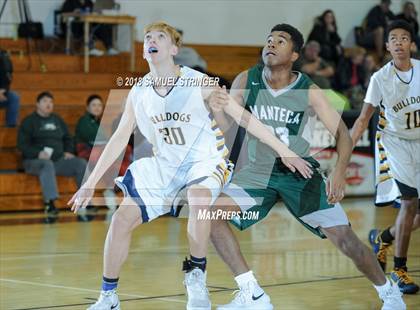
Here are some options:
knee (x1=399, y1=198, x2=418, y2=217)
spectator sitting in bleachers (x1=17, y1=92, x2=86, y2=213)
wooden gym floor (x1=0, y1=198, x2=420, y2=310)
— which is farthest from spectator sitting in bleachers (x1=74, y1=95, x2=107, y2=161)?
knee (x1=399, y1=198, x2=418, y2=217)

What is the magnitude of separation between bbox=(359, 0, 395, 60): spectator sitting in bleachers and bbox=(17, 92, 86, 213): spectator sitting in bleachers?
30.8 feet

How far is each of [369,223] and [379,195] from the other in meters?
4.77

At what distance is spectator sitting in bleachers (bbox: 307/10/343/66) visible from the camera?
19547 mm

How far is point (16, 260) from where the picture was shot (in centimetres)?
928

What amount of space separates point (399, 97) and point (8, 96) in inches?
330

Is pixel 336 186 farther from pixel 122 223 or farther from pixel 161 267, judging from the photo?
pixel 161 267

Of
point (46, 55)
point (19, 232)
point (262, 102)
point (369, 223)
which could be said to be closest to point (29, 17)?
point (46, 55)

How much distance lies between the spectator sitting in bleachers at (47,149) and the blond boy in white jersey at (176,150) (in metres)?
7.23

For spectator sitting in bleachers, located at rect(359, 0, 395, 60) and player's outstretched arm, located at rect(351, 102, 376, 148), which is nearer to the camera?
player's outstretched arm, located at rect(351, 102, 376, 148)

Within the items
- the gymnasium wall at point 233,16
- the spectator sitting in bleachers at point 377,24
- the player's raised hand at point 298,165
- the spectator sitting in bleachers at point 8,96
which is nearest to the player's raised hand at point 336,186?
the player's raised hand at point 298,165

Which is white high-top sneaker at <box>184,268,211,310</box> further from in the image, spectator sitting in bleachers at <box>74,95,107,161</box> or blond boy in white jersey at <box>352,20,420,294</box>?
spectator sitting in bleachers at <box>74,95,107,161</box>

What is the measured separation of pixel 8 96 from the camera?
14.6m

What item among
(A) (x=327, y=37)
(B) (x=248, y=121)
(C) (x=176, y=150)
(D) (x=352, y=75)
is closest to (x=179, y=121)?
(C) (x=176, y=150)

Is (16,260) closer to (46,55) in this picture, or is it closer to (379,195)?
(379,195)
